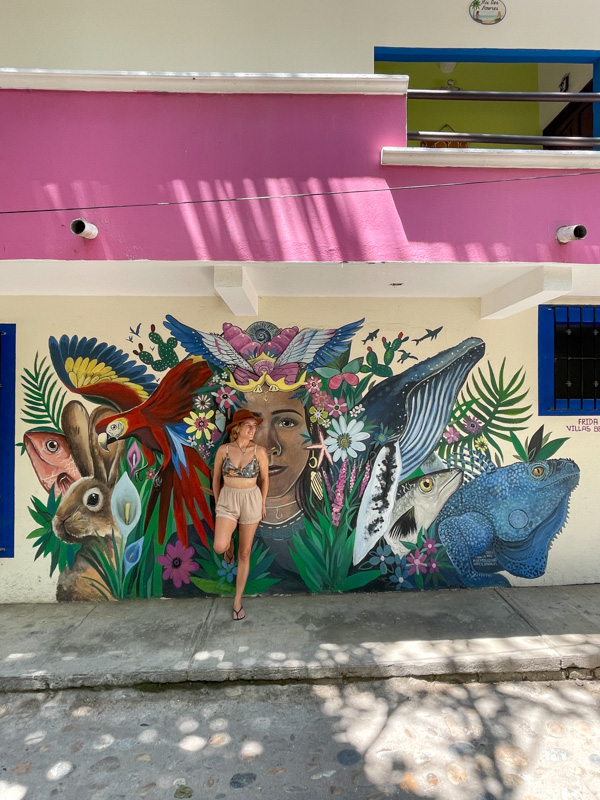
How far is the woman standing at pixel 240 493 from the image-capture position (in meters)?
4.03

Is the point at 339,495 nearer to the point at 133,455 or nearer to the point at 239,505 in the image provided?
the point at 239,505

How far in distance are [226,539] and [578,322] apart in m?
3.99

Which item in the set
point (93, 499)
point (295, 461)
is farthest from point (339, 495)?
point (93, 499)

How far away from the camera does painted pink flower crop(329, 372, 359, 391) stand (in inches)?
177

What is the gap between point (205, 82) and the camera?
328cm

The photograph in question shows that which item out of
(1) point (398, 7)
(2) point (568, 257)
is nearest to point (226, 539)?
(2) point (568, 257)

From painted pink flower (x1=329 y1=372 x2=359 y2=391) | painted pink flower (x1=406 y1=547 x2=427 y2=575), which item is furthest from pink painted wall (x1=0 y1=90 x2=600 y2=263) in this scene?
painted pink flower (x1=406 y1=547 x2=427 y2=575)

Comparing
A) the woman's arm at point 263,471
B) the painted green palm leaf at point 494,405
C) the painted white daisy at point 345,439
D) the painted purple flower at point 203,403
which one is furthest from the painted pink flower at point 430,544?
the painted purple flower at point 203,403

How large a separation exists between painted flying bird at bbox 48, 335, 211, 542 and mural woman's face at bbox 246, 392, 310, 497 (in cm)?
65

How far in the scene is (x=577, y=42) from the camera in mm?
4289

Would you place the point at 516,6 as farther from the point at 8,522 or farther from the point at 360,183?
the point at 8,522

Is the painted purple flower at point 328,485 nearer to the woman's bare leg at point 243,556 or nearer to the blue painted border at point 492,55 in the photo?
the woman's bare leg at point 243,556

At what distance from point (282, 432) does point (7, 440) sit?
8.56 ft

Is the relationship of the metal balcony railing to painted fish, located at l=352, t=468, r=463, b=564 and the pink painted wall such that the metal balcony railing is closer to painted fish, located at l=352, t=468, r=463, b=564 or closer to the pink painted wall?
the pink painted wall
